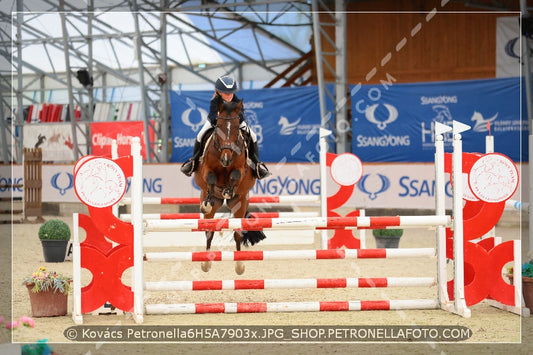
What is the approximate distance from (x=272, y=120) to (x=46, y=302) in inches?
430

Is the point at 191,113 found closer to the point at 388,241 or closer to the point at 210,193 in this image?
the point at 388,241

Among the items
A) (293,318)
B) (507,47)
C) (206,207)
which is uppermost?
(507,47)

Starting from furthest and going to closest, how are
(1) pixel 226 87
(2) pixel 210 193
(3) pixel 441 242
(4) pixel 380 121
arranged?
(4) pixel 380 121 → (2) pixel 210 193 → (1) pixel 226 87 → (3) pixel 441 242

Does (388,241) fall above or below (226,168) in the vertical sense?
below

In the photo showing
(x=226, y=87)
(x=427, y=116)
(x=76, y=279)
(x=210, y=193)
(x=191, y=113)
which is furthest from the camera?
(x=191, y=113)

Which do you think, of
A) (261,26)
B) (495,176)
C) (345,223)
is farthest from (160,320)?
(261,26)

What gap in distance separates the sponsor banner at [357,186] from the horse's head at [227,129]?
7183 mm

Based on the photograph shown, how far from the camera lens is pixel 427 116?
1429 centimetres

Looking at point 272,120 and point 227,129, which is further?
point 272,120

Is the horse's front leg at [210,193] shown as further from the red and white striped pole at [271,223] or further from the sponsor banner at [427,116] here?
the sponsor banner at [427,116]

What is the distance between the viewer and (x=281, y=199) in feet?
24.6

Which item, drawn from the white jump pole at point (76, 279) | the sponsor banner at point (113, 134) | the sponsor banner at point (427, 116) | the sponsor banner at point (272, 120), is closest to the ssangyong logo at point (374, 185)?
the sponsor banner at point (427, 116)

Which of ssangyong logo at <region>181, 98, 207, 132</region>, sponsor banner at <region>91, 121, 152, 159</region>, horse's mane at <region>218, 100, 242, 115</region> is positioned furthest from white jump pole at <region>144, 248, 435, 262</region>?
sponsor banner at <region>91, 121, 152, 159</region>

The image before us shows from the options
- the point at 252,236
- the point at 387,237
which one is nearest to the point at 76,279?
the point at 252,236
